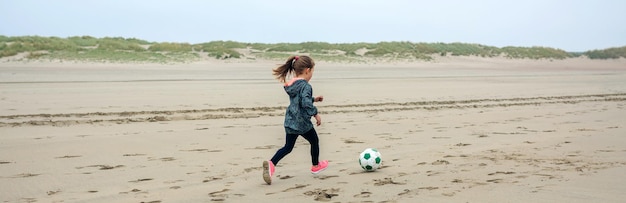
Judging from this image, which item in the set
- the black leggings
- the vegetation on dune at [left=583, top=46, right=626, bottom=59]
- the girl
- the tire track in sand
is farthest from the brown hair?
the vegetation on dune at [left=583, top=46, right=626, bottom=59]

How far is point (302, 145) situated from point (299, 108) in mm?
2293

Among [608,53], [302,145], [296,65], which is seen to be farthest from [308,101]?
[608,53]

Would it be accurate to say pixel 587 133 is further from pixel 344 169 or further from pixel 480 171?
pixel 344 169

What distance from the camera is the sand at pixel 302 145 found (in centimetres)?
538

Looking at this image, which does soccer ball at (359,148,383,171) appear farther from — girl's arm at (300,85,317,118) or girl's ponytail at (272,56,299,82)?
girl's ponytail at (272,56,299,82)

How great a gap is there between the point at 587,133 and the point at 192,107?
6.81m

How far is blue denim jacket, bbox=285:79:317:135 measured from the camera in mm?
5785

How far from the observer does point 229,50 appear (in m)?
33.3

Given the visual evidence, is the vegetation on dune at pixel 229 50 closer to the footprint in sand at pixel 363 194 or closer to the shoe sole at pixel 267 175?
the shoe sole at pixel 267 175

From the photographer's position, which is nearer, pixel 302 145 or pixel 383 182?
pixel 383 182

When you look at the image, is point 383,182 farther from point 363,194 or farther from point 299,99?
point 299,99

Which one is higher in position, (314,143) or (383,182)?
(314,143)

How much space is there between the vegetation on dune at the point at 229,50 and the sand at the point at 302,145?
11.2 meters

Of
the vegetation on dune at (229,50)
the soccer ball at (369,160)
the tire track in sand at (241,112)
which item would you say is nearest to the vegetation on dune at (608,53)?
the vegetation on dune at (229,50)
